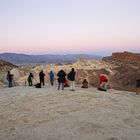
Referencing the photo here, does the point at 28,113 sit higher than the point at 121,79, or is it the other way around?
the point at 28,113

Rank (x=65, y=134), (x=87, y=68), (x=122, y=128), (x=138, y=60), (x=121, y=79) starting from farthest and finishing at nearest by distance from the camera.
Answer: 1. (x=138, y=60)
2. (x=87, y=68)
3. (x=121, y=79)
4. (x=122, y=128)
5. (x=65, y=134)

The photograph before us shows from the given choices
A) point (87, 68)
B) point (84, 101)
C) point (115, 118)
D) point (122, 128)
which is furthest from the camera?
point (87, 68)

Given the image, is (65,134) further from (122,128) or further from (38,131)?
(122,128)

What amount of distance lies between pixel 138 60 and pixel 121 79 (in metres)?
20.4

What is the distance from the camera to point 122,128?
11523mm

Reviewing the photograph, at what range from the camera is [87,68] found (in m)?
59.5

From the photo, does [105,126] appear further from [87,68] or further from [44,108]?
[87,68]

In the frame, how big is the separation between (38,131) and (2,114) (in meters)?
3.48

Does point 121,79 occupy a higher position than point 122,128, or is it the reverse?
point 122,128

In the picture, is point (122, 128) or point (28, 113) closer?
point (122, 128)

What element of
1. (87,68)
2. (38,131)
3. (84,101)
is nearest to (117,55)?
(87,68)

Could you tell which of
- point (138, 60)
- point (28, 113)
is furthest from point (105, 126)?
point (138, 60)

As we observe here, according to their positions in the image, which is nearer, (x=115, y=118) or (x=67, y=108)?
(x=115, y=118)

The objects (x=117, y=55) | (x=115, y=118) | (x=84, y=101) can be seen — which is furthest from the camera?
(x=117, y=55)
